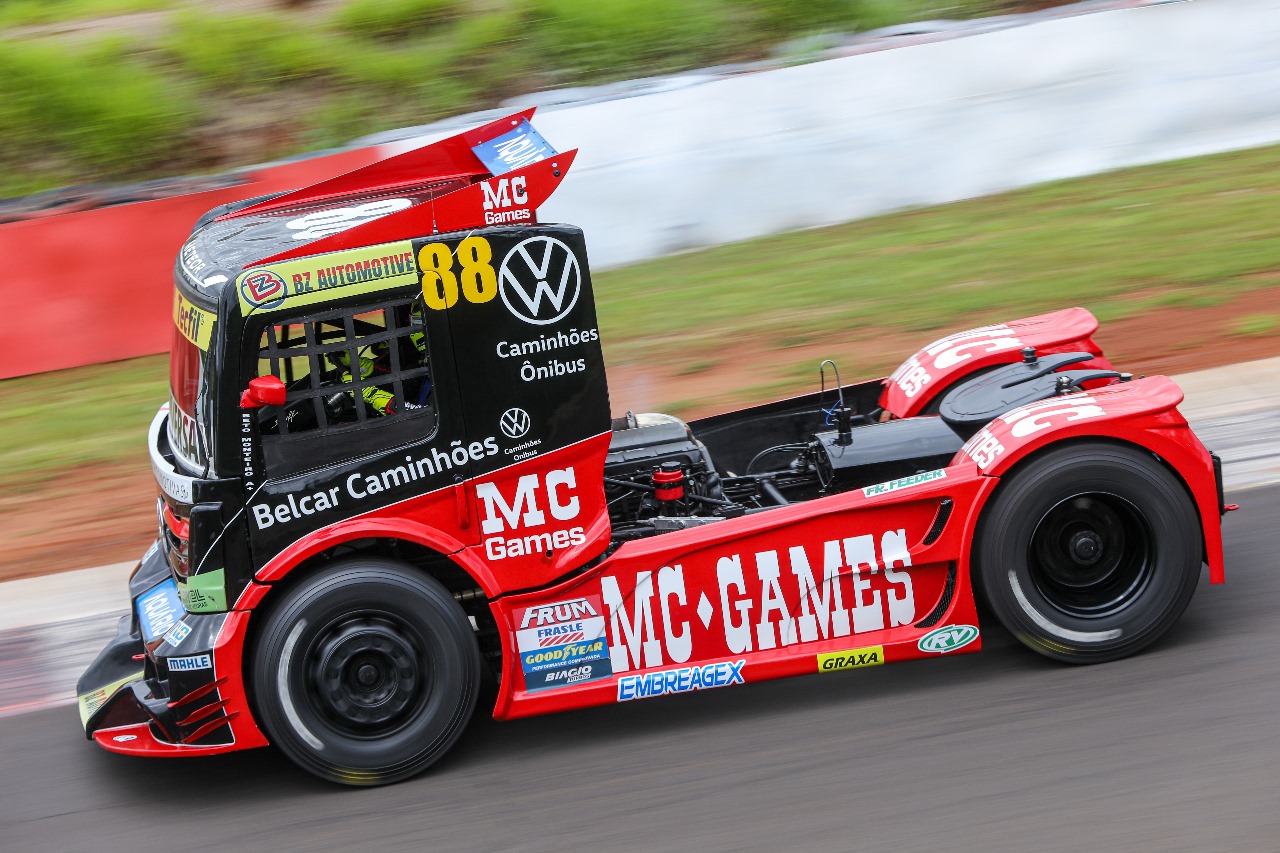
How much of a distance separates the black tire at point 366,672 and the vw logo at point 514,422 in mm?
636

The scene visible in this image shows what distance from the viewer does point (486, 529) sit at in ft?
16.5

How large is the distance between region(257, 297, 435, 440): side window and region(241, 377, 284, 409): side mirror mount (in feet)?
0.31

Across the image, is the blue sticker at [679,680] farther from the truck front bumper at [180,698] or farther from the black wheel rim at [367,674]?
the truck front bumper at [180,698]

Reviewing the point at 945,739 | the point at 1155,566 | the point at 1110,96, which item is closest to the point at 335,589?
the point at 945,739

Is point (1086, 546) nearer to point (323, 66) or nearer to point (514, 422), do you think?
point (514, 422)

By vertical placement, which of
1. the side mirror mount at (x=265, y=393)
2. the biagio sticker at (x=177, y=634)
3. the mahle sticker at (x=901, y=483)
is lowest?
the biagio sticker at (x=177, y=634)

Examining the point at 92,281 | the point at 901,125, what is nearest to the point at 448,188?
the point at 92,281

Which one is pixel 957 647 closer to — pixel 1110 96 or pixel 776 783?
pixel 776 783

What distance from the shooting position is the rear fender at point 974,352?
6.54 meters

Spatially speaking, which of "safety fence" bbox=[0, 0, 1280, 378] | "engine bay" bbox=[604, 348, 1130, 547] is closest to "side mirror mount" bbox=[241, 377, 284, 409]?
"engine bay" bbox=[604, 348, 1130, 547]

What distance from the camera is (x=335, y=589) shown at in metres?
4.93

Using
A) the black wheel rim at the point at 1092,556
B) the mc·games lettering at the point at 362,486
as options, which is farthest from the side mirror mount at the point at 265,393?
the black wheel rim at the point at 1092,556

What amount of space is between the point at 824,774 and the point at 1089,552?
4.60 feet

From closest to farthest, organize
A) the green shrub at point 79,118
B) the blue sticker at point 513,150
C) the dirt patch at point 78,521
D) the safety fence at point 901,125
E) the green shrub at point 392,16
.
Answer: the blue sticker at point 513,150, the dirt patch at point 78,521, the safety fence at point 901,125, the green shrub at point 79,118, the green shrub at point 392,16
